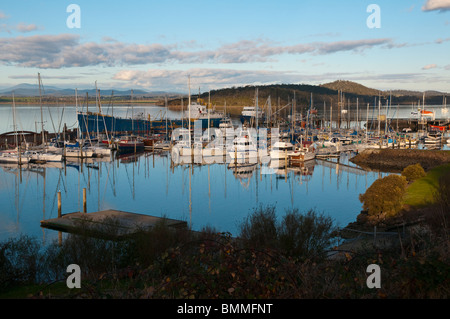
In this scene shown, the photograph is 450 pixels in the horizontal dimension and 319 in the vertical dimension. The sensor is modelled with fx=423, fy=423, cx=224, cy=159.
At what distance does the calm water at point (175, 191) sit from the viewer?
26.4m

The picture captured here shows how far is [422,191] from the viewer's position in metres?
24.9

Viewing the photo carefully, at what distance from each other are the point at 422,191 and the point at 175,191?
18.4m

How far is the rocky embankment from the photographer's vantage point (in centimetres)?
4484

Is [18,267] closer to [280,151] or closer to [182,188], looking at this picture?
[182,188]

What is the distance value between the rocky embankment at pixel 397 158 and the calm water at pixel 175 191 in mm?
2852

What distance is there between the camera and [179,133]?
70.1m

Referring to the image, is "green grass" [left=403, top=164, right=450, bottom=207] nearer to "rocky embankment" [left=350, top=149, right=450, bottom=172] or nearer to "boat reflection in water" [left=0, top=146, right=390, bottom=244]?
"boat reflection in water" [left=0, top=146, right=390, bottom=244]

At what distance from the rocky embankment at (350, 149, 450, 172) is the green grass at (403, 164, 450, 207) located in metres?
14.9

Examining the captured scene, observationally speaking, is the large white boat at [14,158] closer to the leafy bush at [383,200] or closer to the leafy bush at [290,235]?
the leafy bush at [383,200]

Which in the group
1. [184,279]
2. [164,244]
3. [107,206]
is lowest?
[107,206]

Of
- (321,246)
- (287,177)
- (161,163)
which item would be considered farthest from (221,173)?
(321,246)
